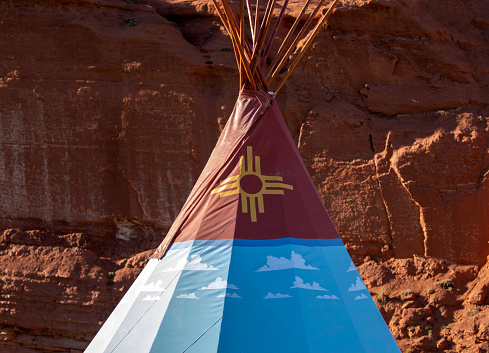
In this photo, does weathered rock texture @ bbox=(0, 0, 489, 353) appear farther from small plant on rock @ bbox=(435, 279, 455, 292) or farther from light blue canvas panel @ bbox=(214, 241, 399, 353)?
light blue canvas panel @ bbox=(214, 241, 399, 353)

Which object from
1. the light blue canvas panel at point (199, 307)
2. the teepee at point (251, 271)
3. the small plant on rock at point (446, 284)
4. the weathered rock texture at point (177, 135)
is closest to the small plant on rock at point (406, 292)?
the weathered rock texture at point (177, 135)

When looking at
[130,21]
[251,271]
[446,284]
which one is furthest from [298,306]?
[130,21]

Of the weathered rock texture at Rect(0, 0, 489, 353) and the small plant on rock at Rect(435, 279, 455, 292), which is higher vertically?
the weathered rock texture at Rect(0, 0, 489, 353)

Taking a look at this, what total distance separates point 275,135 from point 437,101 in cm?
524

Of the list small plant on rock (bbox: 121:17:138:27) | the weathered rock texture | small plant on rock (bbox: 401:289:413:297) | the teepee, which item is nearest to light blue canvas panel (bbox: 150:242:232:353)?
the teepee

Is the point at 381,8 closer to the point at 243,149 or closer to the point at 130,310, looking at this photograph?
the point at 243,149

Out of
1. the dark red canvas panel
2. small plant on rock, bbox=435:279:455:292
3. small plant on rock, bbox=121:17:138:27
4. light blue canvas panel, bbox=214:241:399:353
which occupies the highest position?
small plant on rock, bbox=121:17:138:27

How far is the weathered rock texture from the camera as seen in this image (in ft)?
29.7

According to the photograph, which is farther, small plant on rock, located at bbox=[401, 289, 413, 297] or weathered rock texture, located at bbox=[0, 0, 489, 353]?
weathered rock texture, located at bbox=[0, 0, 489, 353]

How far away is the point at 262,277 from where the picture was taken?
4.51 meters

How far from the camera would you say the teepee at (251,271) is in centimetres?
425

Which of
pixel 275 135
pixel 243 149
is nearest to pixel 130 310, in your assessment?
pixel 243 149

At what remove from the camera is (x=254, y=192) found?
489 centimetres

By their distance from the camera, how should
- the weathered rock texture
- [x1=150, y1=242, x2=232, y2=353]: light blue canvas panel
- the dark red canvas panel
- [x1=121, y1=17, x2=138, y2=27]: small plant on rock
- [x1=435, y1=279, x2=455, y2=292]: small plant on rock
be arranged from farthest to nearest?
[x1=121, y1=17, x2=138, y2=27]: small plant on rock
the weathered rock texture
[x1=435, y1=279, x2=455, y2=292]: small plant on rock
the dark red canvas panel
[x1=150, y1=242, x2=232, y2=353]: light blue canvas panel
